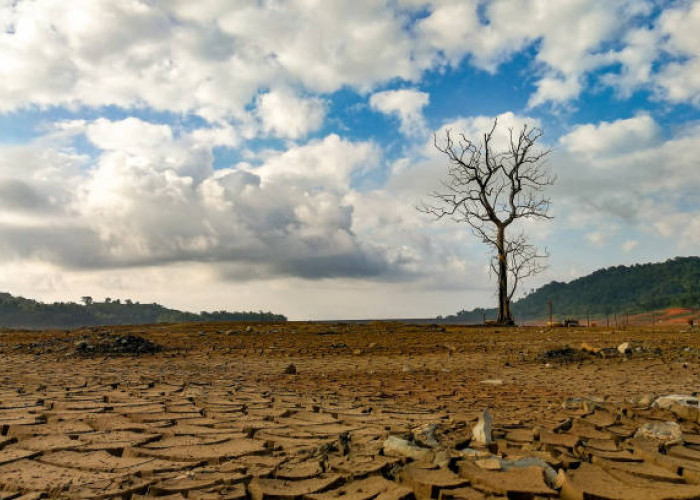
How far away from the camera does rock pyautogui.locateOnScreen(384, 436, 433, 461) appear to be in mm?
2735

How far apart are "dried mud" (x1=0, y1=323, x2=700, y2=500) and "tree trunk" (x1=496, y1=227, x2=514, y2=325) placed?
1385 cm

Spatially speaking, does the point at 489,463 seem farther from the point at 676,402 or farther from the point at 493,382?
the point at 493,382

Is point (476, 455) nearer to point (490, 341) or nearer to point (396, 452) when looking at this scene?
point (396, 452)

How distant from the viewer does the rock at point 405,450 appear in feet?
8.97

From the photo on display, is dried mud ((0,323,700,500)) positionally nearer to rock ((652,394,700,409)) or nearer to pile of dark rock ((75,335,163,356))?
rock ((652,394,700,409))

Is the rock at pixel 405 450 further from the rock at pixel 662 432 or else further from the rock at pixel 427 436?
the rock at pixel 662 432

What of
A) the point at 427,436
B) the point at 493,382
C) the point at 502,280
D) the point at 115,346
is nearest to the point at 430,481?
the point at 427,436

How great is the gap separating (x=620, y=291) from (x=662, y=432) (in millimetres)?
84399

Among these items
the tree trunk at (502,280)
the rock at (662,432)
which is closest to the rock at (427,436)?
the rock at (662,432)

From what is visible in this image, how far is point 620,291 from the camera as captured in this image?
3093 inches

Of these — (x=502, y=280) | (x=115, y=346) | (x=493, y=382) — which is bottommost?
(x=493, y=382)

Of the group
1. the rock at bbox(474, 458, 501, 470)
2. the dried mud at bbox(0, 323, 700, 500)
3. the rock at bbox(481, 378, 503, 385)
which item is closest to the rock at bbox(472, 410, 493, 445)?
the dried mud at bbox(0, 323, 700, 500)

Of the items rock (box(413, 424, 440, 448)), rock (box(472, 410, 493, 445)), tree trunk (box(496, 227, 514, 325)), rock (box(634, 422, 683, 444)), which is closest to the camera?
rock (box(413, 424, 440, 448))

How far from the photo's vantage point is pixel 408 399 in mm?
5297
